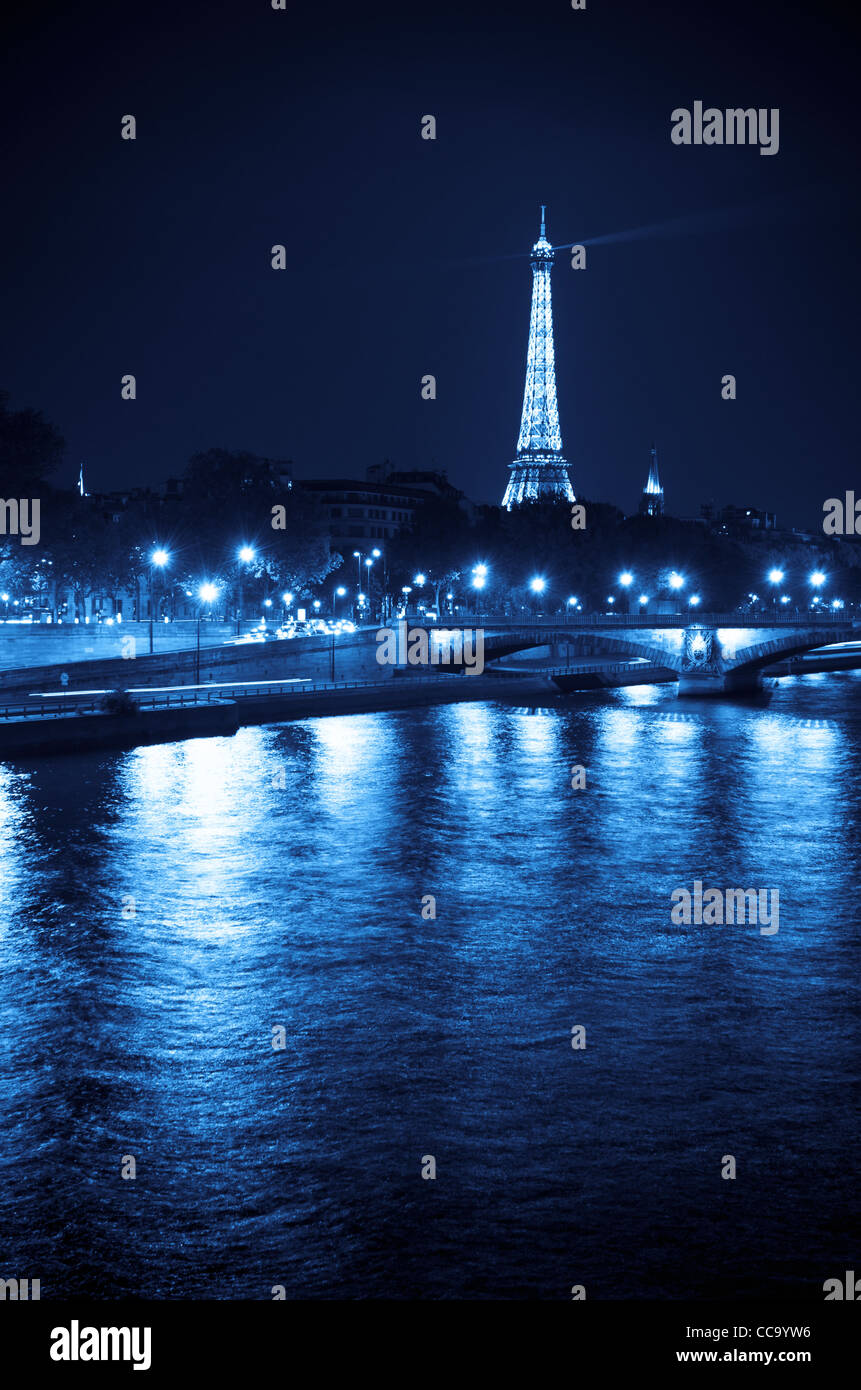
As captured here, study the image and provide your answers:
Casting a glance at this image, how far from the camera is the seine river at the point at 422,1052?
9.35 metres

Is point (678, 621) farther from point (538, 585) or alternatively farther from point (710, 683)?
point (538, 585)

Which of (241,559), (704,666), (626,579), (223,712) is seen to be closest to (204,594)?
(241,559)

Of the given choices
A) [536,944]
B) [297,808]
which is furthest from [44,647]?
[536,944]

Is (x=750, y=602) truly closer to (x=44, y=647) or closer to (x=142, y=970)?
(x=44, y=647)

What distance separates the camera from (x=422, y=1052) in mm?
13695

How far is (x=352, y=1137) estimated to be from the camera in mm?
11320

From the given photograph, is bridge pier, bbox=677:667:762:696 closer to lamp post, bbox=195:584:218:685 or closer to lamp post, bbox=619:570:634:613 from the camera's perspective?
lamp post, bbox=619:570:634:613

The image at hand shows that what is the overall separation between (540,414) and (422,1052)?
121188mm

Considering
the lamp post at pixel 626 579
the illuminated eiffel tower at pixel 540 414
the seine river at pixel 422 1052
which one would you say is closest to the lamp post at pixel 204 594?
the seine river at pixel 422 1052

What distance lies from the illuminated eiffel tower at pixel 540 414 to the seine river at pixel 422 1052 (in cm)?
10019

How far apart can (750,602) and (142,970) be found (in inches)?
4255

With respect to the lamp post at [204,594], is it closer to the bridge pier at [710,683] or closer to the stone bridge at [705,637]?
the stone bridge at [705,637]

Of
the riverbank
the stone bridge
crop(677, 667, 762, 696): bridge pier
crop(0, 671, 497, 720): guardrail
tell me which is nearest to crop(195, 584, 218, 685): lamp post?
crop(0, 671, 497, 720): guardrail

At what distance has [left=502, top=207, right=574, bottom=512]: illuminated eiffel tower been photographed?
128m
